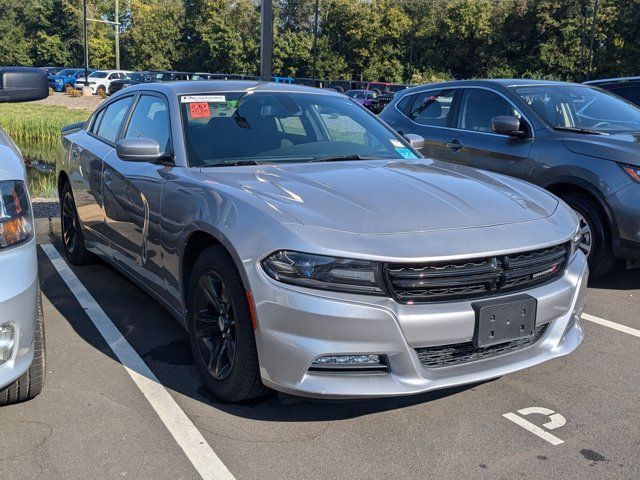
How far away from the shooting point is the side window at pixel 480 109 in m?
6.38

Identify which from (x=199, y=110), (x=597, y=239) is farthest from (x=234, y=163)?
(x=597, y=239)

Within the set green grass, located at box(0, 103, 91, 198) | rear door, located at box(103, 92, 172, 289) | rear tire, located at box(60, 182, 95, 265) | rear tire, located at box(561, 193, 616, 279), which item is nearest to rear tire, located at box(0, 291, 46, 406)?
rear door, located at box(103, 92, 172, 289)

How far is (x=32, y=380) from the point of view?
3076 millimetres

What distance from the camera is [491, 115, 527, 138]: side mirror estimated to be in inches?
230

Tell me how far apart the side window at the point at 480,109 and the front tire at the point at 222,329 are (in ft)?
13.3

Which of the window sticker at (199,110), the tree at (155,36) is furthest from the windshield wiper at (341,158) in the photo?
the tree at (155,36)

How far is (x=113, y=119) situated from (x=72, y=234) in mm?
1240

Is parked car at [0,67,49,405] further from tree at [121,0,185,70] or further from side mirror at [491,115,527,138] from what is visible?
tree at [121,0,185,70]

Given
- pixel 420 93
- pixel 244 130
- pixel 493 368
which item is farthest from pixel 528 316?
pixel 420 93

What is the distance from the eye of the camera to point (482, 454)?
287 cm

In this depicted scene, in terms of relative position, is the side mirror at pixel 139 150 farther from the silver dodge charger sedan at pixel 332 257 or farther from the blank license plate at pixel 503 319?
the blank license plate at pixel 503 319

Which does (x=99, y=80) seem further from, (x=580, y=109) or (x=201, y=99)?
(x=201, y=99)

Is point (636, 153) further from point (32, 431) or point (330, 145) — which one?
point (32, 431)

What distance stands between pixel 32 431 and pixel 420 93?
571 centimetres
